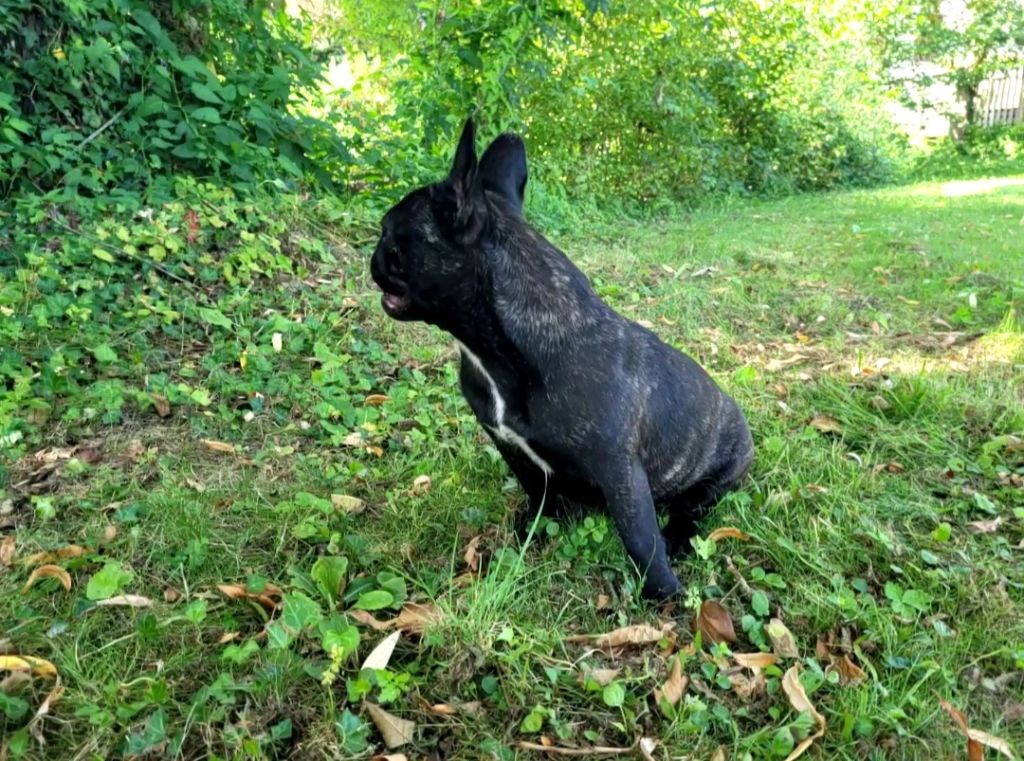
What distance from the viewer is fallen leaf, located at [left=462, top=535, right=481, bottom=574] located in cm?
265

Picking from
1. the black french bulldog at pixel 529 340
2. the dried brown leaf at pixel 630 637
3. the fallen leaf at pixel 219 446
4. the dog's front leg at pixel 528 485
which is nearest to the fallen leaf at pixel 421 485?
the dog's front leg at pixel 528 485

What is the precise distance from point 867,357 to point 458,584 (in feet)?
11.2

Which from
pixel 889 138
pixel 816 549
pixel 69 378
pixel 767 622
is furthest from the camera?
pixel 889 138

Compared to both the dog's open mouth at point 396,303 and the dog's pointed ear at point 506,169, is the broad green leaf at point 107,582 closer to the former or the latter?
the dog's open mouth at point 396,303

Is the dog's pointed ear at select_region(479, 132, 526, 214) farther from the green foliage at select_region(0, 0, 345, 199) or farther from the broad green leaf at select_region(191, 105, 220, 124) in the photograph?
the broad green leaf at select_region(191, 105, 220, 124)

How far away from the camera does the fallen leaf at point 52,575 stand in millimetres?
2424

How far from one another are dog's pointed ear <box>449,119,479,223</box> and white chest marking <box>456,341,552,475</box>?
0.49 metres

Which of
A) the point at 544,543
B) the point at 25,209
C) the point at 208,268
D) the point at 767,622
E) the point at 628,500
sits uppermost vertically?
the point at 25,209

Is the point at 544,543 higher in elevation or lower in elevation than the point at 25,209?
lower

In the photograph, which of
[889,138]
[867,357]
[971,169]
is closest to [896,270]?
[867,357]

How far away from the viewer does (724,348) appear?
493 cm

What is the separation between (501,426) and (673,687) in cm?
100

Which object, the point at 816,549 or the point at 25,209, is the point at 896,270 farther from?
the point at 25,209

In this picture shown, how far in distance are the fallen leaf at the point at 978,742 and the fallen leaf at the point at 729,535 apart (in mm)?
935
